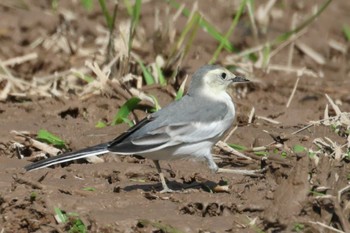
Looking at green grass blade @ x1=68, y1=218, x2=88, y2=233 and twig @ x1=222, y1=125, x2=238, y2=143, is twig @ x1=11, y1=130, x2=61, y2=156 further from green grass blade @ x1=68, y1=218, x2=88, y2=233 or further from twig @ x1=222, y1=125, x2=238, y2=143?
green grass blade @ x1=68, y1=218, x2=88, y2=233

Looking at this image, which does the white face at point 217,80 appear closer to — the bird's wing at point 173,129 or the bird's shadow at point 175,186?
the bird's wing at point 173,129

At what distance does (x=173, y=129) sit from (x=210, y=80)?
0.83m

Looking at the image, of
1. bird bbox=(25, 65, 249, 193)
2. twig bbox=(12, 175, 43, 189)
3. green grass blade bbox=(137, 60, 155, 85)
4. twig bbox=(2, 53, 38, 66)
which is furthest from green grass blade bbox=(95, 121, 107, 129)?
twig bbox=(2, 53, 38, 66)

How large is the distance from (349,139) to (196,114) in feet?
3.55

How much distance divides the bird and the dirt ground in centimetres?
21

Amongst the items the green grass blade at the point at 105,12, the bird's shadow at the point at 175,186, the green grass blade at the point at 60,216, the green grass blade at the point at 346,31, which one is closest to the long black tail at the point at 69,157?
the bird's shadow at the point at 175,186

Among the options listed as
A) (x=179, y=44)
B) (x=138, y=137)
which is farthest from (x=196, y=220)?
(x=179, y=44)

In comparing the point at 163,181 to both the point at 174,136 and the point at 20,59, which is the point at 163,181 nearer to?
the point at 174,136

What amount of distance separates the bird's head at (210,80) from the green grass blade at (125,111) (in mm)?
1002

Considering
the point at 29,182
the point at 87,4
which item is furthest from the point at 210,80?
the point at 87,4

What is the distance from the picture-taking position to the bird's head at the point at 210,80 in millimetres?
7891

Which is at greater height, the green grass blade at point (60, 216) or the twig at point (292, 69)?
the green grass blade at point (60, 216)

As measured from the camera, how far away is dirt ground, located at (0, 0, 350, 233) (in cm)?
653

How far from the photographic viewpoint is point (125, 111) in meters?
8.88
